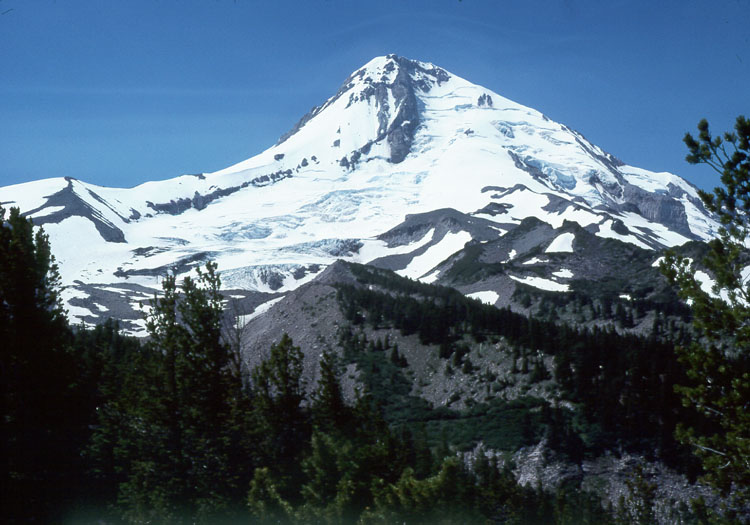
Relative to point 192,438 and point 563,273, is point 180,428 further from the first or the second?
point 563,273

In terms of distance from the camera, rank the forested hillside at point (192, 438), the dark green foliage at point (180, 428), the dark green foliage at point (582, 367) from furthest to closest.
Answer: the dark green foliage at point (582, 367) → the dark green foliage at point (180, 428) → the forested hillside at point (192, 438)

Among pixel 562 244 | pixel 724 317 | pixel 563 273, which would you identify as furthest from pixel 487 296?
pixel 724 317

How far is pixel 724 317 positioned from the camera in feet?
45.7

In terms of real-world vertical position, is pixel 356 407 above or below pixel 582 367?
above

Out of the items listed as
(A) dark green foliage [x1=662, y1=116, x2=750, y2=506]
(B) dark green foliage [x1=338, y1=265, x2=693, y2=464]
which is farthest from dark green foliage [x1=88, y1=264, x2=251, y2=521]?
(B) dark green foliage [x1=338, y1=265, x2=693, y2=464]

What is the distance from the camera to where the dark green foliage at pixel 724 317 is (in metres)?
13.5

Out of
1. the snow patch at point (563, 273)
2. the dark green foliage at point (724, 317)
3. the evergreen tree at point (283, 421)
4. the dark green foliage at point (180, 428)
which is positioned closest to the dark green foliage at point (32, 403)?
the dark green foliage at point (180, 428)

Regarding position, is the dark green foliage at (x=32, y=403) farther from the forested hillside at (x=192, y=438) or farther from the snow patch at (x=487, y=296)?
the snow patch at (x=487, y=296)

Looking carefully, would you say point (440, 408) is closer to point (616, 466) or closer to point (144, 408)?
point (616, 466)

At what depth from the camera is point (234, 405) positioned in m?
21.7

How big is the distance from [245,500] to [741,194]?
15.4m

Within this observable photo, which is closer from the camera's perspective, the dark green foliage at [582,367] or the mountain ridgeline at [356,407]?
Result: the mountain ridgeline at [356,407]

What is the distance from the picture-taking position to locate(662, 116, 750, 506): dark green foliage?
44.4 ft

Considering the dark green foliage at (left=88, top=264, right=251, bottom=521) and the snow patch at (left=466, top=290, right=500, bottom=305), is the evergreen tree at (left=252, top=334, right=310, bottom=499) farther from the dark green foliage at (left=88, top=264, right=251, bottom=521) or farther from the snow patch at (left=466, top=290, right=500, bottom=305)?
the snow patch at (left=466, top=290, right=500, bottom=305)
